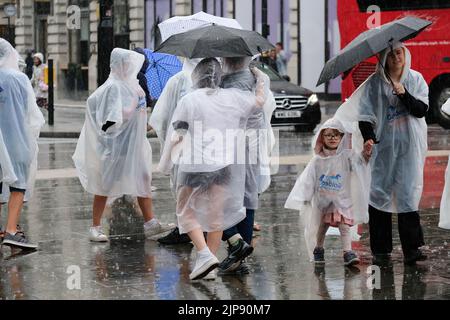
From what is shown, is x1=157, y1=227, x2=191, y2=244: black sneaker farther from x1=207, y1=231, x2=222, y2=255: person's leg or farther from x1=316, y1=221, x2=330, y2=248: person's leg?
x1=207, y1=231, x2=222, y2=255: person's leg

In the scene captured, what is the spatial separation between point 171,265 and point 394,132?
6.29 ft

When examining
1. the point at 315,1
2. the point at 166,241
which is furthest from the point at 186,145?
the point at 315,1

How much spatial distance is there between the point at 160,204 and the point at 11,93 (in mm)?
3063

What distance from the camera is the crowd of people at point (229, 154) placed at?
750 cm

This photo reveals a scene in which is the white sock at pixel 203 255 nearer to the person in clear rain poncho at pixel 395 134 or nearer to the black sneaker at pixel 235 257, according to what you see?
the black sneaker at pixel 235 257

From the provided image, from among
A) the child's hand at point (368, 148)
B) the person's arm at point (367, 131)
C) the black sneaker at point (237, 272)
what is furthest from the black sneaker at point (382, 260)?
the black sneaker at point (237, 272)

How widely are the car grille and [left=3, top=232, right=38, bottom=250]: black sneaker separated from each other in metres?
13.9

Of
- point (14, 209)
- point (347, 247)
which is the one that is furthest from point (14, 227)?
point (347, 247)

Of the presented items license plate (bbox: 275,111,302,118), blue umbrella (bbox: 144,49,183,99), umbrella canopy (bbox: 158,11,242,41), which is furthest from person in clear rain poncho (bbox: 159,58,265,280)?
license plate (bbox: 275,111,302,118)

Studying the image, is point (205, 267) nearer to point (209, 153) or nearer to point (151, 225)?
point (209, 153)

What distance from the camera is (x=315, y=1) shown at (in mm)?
35469

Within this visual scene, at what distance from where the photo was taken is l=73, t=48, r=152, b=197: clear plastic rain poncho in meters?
9.41

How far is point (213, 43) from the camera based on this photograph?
Answer: 24.9 feet

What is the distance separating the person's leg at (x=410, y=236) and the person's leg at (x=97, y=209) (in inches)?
106
